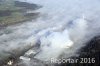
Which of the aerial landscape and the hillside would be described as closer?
the aerial landscape

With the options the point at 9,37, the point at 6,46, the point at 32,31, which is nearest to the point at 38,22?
the point at 32,31

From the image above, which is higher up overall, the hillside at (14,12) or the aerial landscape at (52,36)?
the hillside at (14,12)

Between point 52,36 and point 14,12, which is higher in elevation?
point 14,12

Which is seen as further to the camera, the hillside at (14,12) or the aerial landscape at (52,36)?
the hillside at (14,12)

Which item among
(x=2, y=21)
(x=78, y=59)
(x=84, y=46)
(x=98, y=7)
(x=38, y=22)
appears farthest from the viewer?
(x=98, y=7)

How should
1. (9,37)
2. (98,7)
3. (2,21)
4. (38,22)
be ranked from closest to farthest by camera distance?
1. (9,37)
2. (38,22)
3. (2,21)
4. (98,7)

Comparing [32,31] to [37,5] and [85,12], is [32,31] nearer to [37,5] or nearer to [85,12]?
[85,12]

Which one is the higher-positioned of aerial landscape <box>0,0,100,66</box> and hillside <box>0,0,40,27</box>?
hillside <box>0,0,40,27</box>

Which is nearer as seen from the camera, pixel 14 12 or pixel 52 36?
pixel 52 36
